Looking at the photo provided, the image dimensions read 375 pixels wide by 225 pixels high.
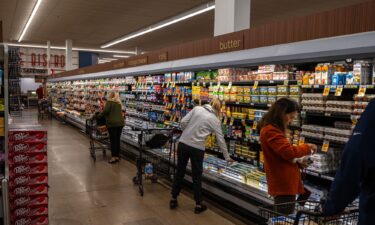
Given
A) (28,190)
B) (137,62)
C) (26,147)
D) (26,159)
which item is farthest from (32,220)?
(137,62)

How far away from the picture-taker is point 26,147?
13.4 feet

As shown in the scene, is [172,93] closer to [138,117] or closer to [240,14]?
[240,14]

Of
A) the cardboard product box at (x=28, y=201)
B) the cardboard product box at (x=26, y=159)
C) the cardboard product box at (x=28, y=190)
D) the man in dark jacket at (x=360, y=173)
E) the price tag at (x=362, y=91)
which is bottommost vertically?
the cardboard product box at (x=28, y=201)

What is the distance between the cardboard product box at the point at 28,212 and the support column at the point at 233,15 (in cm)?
410

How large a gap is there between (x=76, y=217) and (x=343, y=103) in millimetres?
3665

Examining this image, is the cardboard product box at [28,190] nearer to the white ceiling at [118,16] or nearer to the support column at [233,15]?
the support column at [233,15]

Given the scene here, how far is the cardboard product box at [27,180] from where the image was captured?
13.3 feet

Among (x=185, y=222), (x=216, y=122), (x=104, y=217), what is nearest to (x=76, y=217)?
(x=104, y=217)

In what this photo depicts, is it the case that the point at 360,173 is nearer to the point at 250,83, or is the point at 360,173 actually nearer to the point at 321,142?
the point at 321,142

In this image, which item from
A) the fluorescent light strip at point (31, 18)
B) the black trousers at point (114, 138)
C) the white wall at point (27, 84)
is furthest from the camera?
the white wall at point (27, 84)

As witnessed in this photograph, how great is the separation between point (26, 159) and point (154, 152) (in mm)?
2712

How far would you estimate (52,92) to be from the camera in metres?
22.7

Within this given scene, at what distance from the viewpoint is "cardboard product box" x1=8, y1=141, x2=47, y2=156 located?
3982mm

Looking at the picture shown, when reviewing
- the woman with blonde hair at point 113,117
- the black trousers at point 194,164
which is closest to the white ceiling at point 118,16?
the woman with blonde hair at point 113,117
